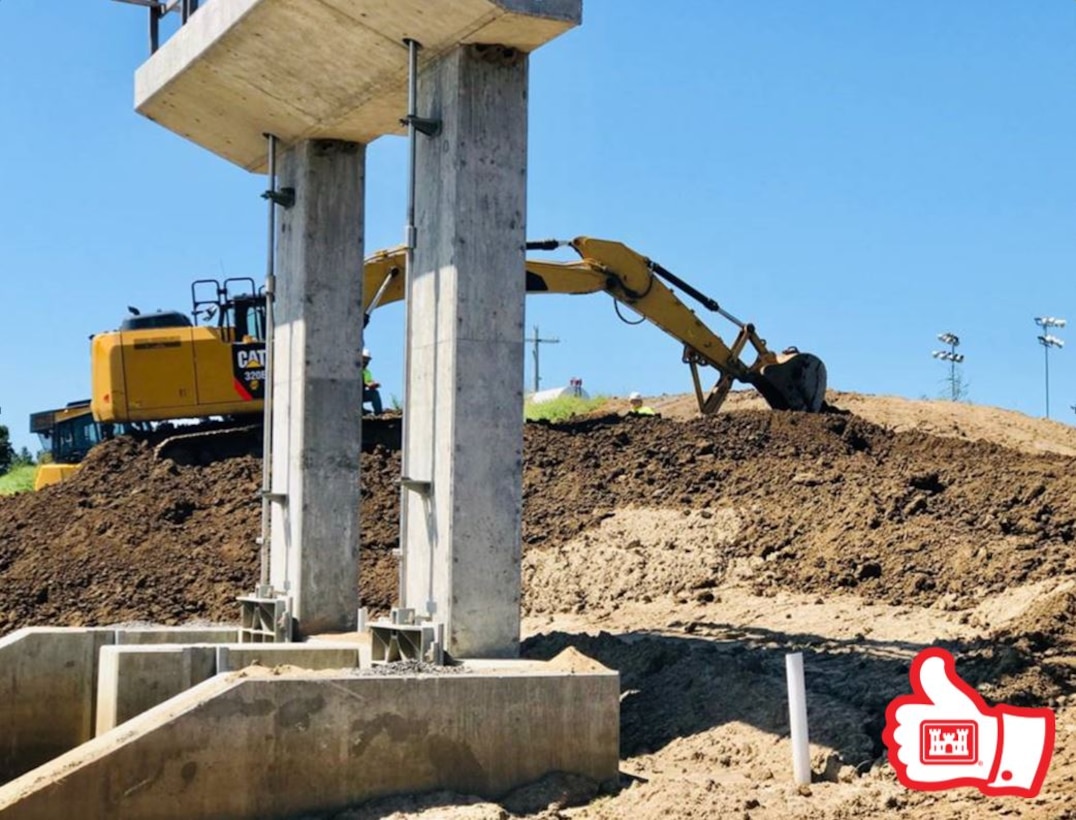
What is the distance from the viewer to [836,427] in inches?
946

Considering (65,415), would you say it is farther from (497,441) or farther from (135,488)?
(497,441)

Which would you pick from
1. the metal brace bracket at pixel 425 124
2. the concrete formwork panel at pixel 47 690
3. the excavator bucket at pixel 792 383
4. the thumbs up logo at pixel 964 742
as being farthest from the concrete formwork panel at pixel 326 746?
the excavator bucket at pixel 792 383

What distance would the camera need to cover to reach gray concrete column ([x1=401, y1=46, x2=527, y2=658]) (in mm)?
11734

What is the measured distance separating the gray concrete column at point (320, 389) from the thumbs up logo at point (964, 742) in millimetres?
6090

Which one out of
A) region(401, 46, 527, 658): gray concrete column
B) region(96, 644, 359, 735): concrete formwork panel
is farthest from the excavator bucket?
region(96, 644, 359, 735): concrete formwork panel

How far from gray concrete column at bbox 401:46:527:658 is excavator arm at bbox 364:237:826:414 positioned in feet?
34.2

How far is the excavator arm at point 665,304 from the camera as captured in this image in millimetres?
23547

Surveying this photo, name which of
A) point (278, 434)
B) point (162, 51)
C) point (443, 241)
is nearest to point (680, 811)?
point (443, 241)

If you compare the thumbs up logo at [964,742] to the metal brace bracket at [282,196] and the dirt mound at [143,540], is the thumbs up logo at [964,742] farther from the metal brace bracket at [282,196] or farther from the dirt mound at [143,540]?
the dirt mound at [143,540]

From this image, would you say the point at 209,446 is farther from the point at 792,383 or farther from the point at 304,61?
the point at 304,61

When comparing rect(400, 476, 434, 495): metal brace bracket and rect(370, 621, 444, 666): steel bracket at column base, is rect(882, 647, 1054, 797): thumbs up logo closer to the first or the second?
rect(370, 621, 444, 666): steel bracket at column base

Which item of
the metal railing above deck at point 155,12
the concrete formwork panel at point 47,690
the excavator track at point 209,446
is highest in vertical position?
the metal railing above deck at point 155,12

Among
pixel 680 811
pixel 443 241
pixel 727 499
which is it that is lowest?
pixel 680 811

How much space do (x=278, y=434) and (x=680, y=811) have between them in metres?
7.03
